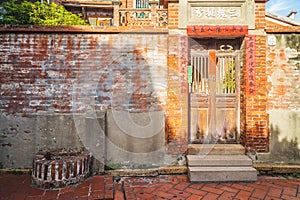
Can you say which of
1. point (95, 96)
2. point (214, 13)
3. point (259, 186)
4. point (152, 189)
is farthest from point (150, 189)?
point (214, 13)

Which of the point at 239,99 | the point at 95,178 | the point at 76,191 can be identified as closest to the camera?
the point at 76,191

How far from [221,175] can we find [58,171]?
3.08 meters

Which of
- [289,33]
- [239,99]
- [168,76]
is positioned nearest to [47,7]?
[168,76]

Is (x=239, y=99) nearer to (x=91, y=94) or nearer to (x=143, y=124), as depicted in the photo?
(x=143, y=124)

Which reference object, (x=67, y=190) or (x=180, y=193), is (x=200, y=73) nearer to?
(x=180, y=193)

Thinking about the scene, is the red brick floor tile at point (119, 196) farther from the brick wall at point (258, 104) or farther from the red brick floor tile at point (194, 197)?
the brick wall at point (258, 104)

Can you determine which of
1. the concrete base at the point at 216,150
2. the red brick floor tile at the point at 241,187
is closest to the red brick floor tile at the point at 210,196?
the red brick floor tile at the point at 241,187

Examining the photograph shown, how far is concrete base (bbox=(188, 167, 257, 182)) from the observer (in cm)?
420

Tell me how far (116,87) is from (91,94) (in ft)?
1.83

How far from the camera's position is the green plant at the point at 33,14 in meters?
5.47

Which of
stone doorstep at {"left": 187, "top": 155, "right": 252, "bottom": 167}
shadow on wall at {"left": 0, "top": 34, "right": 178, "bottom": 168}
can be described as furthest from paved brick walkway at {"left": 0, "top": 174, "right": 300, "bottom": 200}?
shadow on wall at {"left": 0, "top": 34, "right": 178, "bottom": 168}

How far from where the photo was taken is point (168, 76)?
4.69 metres

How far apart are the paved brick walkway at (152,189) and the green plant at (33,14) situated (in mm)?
3841

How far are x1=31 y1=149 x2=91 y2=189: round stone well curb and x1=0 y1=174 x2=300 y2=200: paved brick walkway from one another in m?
0.12
